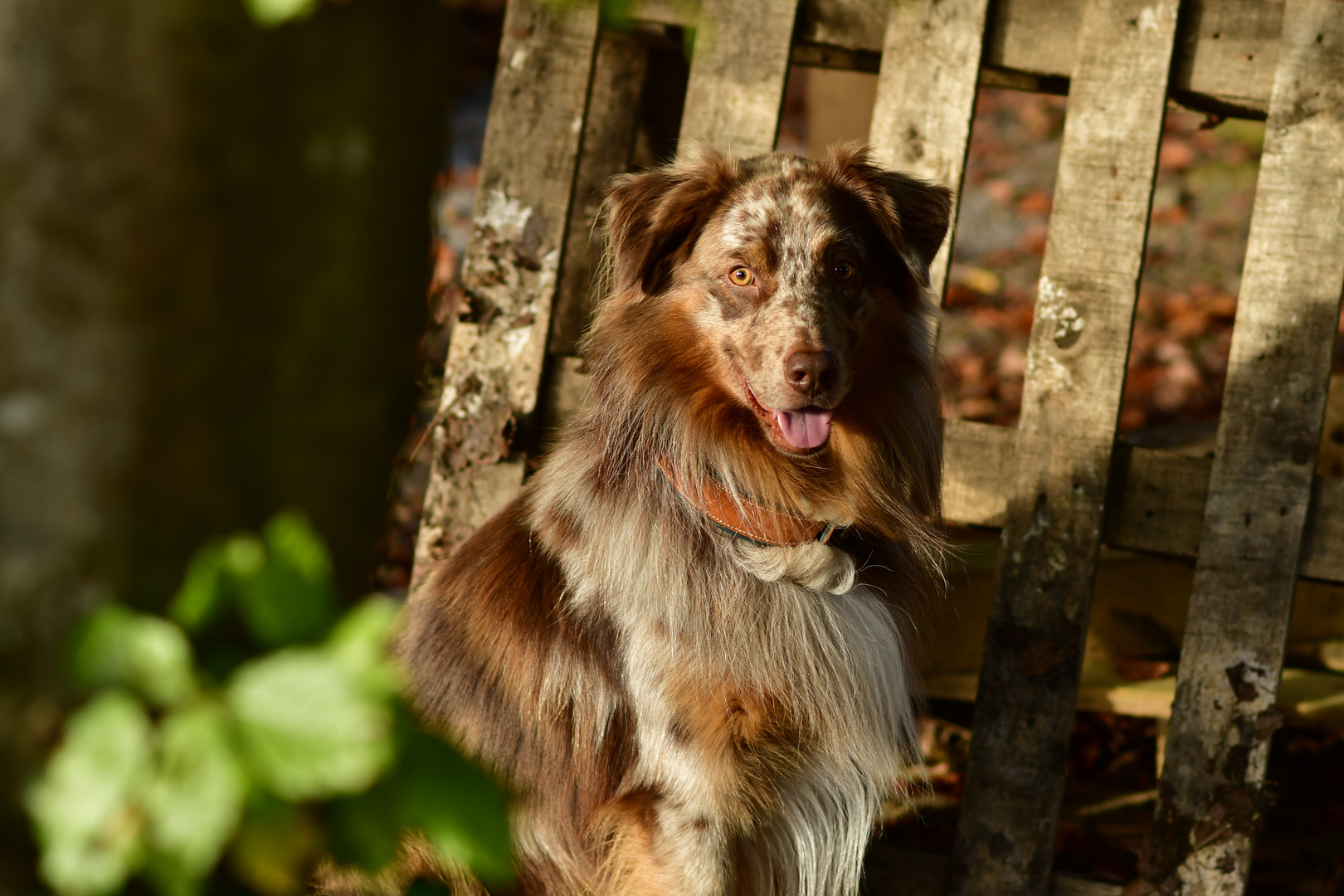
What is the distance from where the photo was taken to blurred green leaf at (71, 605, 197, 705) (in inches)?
33.9

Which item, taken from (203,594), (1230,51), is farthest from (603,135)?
(203,594)

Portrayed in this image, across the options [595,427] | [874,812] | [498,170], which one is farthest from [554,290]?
[874,812]

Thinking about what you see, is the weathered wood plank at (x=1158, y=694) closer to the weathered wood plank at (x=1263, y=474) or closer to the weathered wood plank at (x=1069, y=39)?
the weathered wood plank at (x=1263, y=474)

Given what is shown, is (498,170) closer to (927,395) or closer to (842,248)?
(842,248)

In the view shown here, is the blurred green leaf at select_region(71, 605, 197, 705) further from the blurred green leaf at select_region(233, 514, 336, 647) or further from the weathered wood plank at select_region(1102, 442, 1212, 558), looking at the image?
the weathered wood plank at select_region(1102, 442, 1212, 558)

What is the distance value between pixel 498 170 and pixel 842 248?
1.24 m

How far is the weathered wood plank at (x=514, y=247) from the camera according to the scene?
363 cm

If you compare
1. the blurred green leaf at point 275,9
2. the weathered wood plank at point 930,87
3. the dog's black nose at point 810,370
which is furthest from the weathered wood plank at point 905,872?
the blurred green leaf at point 275,9

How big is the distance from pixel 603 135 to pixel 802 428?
1.55m

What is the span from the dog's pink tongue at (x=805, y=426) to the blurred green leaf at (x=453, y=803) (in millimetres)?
2101

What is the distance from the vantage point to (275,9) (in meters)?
0.91

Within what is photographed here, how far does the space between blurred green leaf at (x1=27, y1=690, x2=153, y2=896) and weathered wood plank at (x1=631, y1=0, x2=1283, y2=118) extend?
2.87 m

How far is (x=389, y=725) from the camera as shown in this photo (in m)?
0.88

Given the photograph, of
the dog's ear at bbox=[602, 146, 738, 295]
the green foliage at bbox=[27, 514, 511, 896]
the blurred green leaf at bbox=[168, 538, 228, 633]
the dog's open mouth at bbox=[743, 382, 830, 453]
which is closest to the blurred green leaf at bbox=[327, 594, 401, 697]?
the green foliage at bbox=[27, 514, 511, 896]
